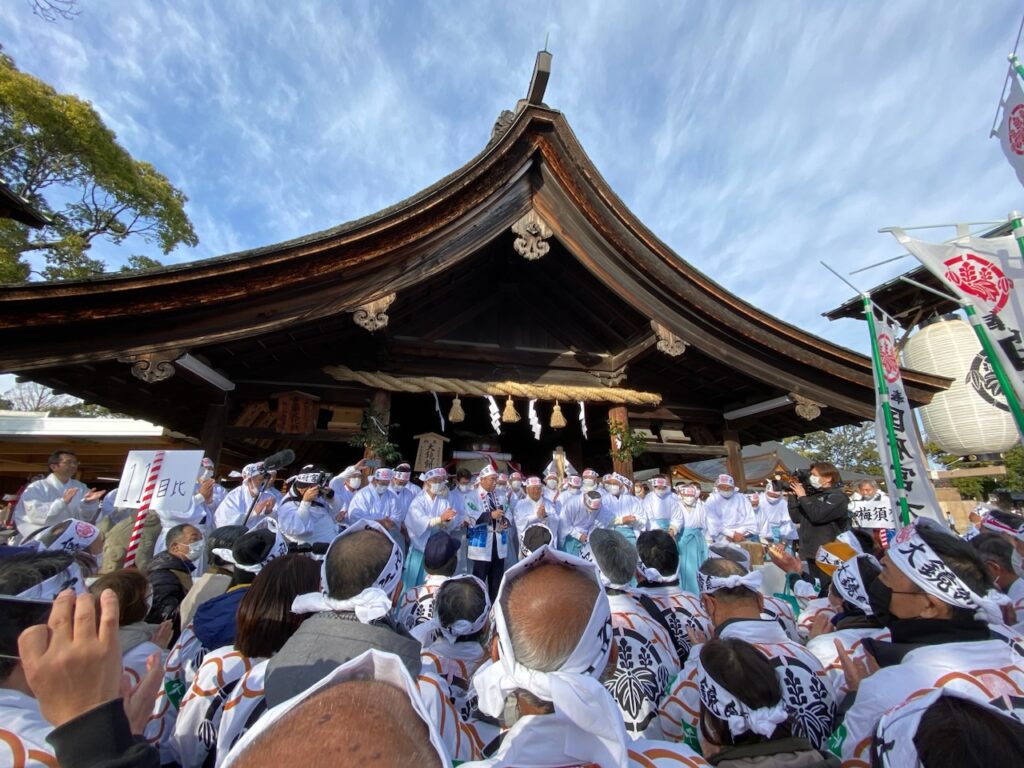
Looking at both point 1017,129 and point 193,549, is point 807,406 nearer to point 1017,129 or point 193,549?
point 1017,129

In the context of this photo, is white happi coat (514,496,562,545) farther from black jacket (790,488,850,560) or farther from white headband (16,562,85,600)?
white headband (16,562,85,600)

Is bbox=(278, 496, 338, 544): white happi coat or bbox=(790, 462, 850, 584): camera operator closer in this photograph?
bbox=(790, 462, 850, 584): camera operator

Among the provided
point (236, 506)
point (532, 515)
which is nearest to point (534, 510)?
point (532, 515)

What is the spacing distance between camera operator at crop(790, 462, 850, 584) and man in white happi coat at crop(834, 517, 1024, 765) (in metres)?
3.46

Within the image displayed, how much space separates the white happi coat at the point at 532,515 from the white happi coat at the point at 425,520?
3.78 ft

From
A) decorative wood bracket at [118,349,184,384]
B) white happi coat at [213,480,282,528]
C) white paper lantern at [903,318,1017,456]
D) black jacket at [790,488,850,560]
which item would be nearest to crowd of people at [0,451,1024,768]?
black jacket at [790,488,850,560]

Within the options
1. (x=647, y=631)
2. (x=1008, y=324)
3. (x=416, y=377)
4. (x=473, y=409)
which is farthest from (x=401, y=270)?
(x=1008, y=324)

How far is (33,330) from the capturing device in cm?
468

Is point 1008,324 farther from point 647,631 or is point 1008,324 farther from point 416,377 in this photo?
point 416,377

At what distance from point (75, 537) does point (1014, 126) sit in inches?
385

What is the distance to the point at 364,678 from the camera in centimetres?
86

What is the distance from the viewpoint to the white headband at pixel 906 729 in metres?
1.01

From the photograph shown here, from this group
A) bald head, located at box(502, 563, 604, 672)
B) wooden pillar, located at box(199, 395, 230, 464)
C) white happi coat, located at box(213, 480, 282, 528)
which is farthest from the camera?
wooden pillar, located at box(199, 395, 230, 464)

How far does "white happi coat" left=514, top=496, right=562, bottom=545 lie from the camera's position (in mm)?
7391
